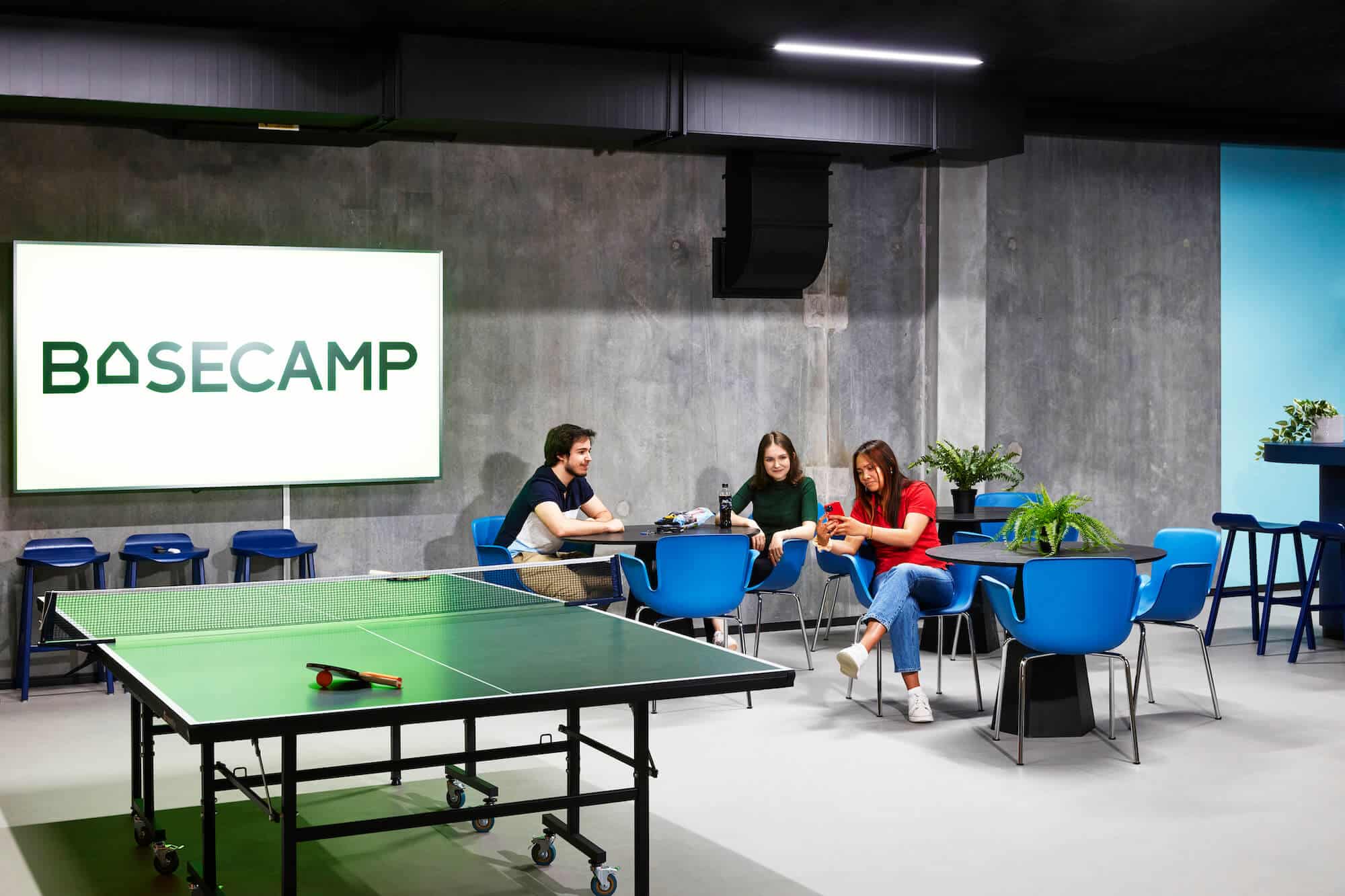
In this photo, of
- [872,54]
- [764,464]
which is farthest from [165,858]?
[872,54]

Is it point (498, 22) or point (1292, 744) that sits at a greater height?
point (498, 22)

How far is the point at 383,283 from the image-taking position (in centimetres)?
796

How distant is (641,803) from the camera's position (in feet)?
12.8

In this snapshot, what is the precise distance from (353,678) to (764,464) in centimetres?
461

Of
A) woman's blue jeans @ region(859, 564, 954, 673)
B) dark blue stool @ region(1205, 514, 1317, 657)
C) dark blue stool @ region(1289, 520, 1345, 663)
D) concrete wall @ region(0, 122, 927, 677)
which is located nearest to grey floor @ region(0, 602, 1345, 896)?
woman's blue jeans @ region(859, 564, 954, 673)


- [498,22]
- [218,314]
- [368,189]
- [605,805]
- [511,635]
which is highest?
[498,22]

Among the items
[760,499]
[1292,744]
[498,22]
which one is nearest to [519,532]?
[760,499]

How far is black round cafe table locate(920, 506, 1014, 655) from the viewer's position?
785 cm

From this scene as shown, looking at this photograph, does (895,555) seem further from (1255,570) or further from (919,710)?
→ (1255,570)

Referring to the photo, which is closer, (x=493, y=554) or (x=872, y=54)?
(x=493, y=554)

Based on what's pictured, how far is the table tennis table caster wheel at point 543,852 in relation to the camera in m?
4.42

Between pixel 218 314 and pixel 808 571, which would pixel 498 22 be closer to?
pixel 218 314

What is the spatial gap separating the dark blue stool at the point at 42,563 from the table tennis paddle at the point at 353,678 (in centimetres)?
411

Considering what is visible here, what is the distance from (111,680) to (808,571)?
434 centimetres
